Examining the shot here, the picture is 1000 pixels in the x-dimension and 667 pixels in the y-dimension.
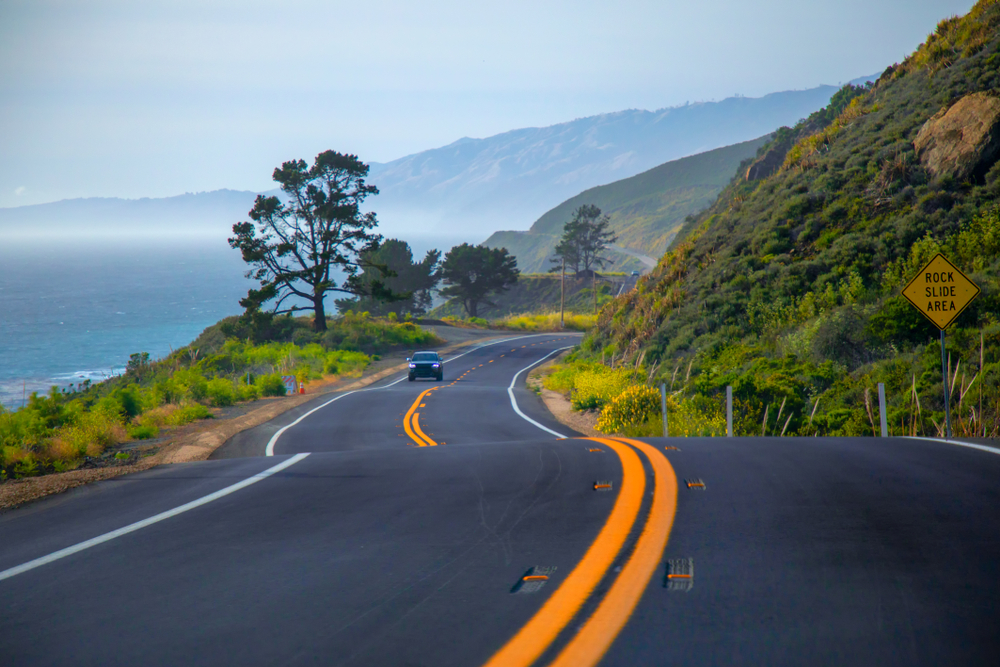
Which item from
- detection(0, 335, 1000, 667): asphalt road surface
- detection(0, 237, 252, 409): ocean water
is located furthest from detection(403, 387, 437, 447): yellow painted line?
detection(0, 237, 252, 409): ocean water

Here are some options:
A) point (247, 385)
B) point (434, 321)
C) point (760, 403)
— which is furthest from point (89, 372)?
point (760, 403)

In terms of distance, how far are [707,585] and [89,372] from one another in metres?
81.7

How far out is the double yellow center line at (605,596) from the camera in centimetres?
222

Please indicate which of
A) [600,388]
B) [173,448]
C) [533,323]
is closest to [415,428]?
[173,448]

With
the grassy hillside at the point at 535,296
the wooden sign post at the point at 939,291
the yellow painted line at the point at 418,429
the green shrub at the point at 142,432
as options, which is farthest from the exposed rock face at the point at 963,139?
the grassy hillside at the point at 535,296

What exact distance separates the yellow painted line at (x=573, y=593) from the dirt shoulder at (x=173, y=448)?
15.7 feet

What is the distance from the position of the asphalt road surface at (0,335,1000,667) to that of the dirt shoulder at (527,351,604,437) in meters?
11.3

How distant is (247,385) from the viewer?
25.7 meters

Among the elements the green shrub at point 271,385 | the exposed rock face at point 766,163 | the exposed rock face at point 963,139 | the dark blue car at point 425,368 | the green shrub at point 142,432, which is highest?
the exposed rock face at point 766,163

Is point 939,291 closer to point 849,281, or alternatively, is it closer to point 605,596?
point 605,596

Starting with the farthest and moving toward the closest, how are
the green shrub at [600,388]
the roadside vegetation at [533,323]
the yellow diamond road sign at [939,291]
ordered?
the roadside vegetation at [533,323], the green shrub at [600,388], the yellow diamond road sign at [939,291]

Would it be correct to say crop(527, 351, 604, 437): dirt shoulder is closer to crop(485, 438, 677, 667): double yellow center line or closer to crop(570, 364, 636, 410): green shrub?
crop(570, 364, 636, 410): green shrub

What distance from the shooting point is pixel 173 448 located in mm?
13883

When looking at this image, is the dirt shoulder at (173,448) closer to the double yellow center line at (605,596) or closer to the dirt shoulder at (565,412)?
the double yellow center line at (605,596)
